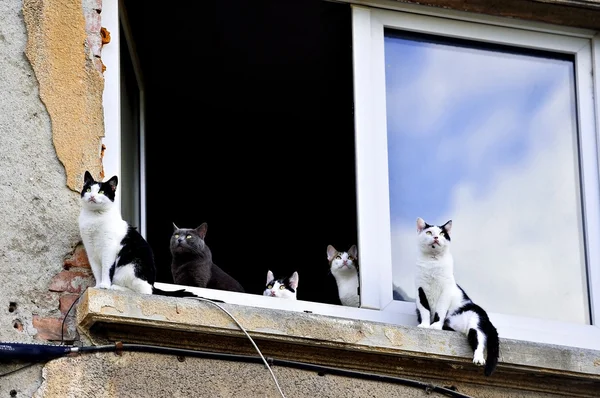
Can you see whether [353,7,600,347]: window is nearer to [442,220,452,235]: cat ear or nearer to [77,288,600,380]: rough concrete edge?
[442,220,452,235]: cat ear

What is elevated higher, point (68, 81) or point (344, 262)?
point (68, 81)

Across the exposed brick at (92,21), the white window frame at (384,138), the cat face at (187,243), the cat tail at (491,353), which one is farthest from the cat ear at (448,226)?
the exposed brick at (92,21)

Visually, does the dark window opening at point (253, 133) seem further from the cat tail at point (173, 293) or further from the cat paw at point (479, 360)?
the cat paw at point (479, 360)

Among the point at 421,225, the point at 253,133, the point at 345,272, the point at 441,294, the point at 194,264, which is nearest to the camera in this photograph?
the point at 441,294

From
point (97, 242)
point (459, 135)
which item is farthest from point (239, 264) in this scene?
point (97, 242)

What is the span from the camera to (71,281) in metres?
5.34

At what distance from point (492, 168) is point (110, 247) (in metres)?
2.17

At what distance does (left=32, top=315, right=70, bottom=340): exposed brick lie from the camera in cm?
515

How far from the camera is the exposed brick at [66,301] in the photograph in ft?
17.1

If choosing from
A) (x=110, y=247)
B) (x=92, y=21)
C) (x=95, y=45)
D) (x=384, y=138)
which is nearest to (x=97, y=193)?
(x=110, y=247)

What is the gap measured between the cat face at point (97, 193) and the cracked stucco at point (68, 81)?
0.18 feet

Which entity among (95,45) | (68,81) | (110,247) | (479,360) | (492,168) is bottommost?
(479,360)

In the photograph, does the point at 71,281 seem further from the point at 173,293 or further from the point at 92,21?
the point at 92,21

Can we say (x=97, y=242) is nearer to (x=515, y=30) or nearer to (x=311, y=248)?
(x=515, y=30)
